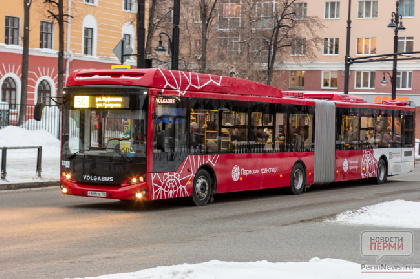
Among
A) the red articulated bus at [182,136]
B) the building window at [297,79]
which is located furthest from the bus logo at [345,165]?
the building window at [297,79]

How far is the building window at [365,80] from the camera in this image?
71.5 meters

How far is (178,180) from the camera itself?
17.2 meters

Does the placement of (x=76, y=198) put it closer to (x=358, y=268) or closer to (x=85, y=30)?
(x=358, y=268)

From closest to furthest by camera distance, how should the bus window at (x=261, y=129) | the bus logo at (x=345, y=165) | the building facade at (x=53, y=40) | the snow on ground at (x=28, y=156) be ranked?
1. the bus window at (x=261, y=129)
2. the snow on ground at (x=28, y=156)
3. the bus logo at (x=345, y=165)
4. the building facade at (x=53, y=40)

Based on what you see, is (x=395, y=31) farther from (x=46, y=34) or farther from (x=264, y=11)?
(x=46, y=34)

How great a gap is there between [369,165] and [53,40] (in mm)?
26677

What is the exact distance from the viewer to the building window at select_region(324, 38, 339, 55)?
72.2 m

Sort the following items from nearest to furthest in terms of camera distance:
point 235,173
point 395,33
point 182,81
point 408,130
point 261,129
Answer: point 182,81
point 235,173
point 261,129
point 408,130
point 395,33

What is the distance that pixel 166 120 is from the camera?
1683 cm

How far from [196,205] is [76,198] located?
3.10 metres

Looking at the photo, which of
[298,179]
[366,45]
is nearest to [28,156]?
[298,179]

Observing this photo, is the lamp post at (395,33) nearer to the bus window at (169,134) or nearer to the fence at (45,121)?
the fence at (45,121)

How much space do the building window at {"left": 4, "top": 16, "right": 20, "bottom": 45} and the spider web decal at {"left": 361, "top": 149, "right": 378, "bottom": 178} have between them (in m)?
24.8

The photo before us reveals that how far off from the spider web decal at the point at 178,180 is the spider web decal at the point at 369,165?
9612 mm
